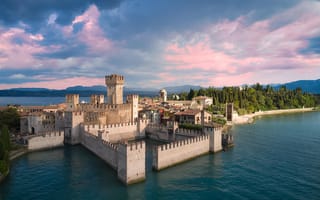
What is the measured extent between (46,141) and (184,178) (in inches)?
763

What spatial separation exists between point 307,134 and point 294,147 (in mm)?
12170

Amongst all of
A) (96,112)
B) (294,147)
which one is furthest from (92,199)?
(294,147)

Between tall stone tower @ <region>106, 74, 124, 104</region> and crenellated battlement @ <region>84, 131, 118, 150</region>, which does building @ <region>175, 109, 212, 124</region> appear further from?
crenellated battlement @ <region>84, 131, 118, 150</region>

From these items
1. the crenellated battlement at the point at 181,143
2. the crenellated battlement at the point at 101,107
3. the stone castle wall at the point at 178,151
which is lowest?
the stone castle wall at the point at 178,151

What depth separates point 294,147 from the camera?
1192 inches

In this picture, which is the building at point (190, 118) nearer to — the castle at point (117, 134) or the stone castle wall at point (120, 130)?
the castle at point (117, 134)

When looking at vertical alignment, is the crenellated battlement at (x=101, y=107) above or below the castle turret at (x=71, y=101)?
below

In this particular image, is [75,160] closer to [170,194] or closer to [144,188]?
[144,188]

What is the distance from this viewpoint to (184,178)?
780 inches

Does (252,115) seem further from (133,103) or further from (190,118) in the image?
(133,103)

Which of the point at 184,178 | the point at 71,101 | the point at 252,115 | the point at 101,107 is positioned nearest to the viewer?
the point at 184,178

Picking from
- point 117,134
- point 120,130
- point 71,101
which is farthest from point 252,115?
point 71,101

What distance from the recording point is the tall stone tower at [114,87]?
1620 inches

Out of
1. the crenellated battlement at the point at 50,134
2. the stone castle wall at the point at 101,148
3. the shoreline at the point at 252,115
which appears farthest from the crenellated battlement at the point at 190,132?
the shoreline at the point at 252,115
